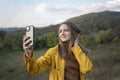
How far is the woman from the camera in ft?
9.51

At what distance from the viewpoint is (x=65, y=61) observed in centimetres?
296

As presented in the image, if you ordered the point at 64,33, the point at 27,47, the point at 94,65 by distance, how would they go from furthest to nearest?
the point at 94,65
the point at 64,33
the point at 27,47

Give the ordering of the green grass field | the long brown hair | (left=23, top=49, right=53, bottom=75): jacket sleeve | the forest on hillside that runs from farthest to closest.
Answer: the forest on hillside, the green grass field, the long brown hair, (left=23, top=49, right=53, bottom=75): jacket sleeve

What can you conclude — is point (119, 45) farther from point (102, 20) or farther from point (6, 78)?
point (6, 78)

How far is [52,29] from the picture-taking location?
7.90 metres

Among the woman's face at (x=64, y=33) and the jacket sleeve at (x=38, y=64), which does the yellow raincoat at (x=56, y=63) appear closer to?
the jacket sleeve at (x=38, y=64)

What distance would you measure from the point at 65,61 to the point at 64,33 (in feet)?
0.79

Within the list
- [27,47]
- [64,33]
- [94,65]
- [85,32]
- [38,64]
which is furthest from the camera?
[85,32]

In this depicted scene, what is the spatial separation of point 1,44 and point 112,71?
2.53 metres

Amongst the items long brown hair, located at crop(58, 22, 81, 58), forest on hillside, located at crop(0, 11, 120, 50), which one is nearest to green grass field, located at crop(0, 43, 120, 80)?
forest on hillside, located at crop(0, 11, 120, 50)

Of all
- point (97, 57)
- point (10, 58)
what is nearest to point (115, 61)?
point (97, 57)

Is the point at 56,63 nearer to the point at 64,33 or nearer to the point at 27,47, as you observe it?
the point at 64,33

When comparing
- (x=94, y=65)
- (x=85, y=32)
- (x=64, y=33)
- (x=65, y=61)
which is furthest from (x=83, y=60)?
(x=85, y=32)

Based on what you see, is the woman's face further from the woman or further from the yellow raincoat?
the yellow raincoat
